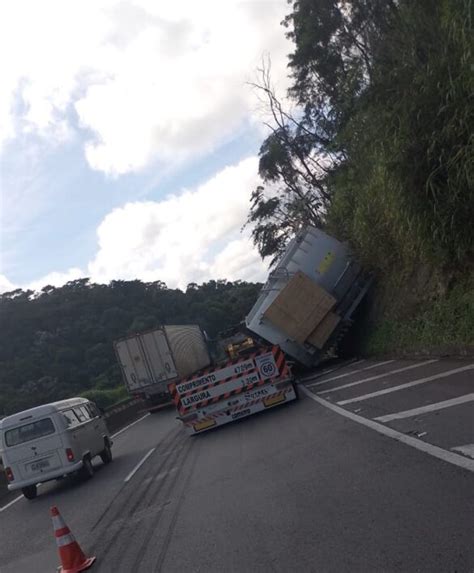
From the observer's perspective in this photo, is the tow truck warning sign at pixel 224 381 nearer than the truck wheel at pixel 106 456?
Yes

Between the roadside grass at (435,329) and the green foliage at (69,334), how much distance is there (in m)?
16.0

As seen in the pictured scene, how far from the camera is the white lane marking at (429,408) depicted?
972cm

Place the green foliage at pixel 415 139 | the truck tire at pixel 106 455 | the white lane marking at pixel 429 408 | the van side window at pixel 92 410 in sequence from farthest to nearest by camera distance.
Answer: the van side window at pixel 92 410 → the truck tire at pixel 106 455 → the green foliage at pixel 415 139 → the white lane marking at pixel 429 408

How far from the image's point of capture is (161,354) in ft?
92.4

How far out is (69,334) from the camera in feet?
137

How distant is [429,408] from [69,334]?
112ft

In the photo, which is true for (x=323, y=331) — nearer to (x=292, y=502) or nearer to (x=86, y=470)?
(x=86, y=470)

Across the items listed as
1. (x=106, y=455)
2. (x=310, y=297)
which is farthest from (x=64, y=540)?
(x=310, y=297)

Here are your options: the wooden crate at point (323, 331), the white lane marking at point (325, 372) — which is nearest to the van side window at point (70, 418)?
the wooden crate at point (323, 331)

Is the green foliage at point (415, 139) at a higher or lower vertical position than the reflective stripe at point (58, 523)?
higher

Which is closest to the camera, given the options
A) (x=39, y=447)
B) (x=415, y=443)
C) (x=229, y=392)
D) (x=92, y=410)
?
(x=415, y=443)

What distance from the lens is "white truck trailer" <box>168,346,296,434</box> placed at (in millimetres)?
16031

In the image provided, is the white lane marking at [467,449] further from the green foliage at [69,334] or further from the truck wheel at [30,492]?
the green foliage at [69,334]

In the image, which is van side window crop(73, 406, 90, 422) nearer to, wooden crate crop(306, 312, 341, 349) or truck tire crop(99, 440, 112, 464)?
truck tire crop(99, 440, 112, 464)
